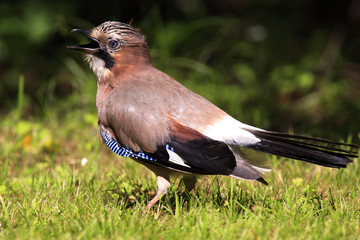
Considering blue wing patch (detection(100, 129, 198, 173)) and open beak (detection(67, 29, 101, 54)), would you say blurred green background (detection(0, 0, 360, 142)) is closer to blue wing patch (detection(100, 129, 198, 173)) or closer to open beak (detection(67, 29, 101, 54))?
open beak (detection(67, 29, 101, 54))

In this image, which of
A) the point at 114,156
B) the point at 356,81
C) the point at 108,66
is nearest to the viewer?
the point at 108,66

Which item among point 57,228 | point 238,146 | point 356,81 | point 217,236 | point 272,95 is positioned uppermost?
point 356,81

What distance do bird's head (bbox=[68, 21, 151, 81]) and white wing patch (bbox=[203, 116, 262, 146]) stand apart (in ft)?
3.49

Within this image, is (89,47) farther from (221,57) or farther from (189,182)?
(221,57)

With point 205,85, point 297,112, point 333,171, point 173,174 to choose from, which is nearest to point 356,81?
point 297,112

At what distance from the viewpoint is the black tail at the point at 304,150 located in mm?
3855

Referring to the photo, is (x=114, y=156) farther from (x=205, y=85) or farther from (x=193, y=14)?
(x=193, y=14)

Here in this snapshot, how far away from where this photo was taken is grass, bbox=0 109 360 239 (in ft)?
11.9

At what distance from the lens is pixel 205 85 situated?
7746 millimetres

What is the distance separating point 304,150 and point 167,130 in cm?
100

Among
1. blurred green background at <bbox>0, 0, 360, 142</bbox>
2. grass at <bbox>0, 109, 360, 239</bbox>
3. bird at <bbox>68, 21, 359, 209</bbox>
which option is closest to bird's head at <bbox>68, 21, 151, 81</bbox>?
bird at <bbox>68, 21, 359, 209</bbox>

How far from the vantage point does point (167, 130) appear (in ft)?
13.5

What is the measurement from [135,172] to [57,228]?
5.26 ft

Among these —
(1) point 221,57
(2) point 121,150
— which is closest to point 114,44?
(2) point 121,150
